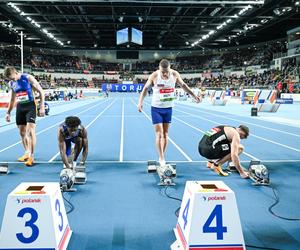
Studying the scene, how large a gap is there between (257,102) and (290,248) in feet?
59.6

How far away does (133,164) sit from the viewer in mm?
6285

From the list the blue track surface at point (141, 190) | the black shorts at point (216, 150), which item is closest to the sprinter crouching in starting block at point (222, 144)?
the black shorts at point (216, 150)

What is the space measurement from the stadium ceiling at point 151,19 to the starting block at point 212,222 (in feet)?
68.7

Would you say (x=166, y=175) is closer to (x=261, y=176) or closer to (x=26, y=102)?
(x=261, y=176)

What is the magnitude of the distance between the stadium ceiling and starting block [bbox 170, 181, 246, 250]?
20.9m

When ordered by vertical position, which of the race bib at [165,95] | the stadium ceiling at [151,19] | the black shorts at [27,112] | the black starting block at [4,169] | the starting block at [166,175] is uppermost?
the stadium ceiling at [151,19]

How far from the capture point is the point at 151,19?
115ft

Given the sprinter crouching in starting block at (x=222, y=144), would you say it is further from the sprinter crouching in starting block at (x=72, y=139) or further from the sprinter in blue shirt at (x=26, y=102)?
the sprinter in blue shirt at (x=26, y=102)

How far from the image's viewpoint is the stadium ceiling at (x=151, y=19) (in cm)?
2723

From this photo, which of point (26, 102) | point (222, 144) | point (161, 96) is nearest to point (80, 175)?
point (161, 96)

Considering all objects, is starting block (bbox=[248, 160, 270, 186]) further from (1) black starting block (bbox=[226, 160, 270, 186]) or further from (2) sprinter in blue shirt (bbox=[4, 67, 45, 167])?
(2) sprinter in blue shirt (bbox=[4, 67, 45, 167])

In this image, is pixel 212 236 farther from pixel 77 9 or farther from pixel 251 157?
pixel 77 9

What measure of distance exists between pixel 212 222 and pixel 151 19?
3453 cm

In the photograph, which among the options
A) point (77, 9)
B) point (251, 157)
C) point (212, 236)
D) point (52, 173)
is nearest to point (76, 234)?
point (212, 236)
